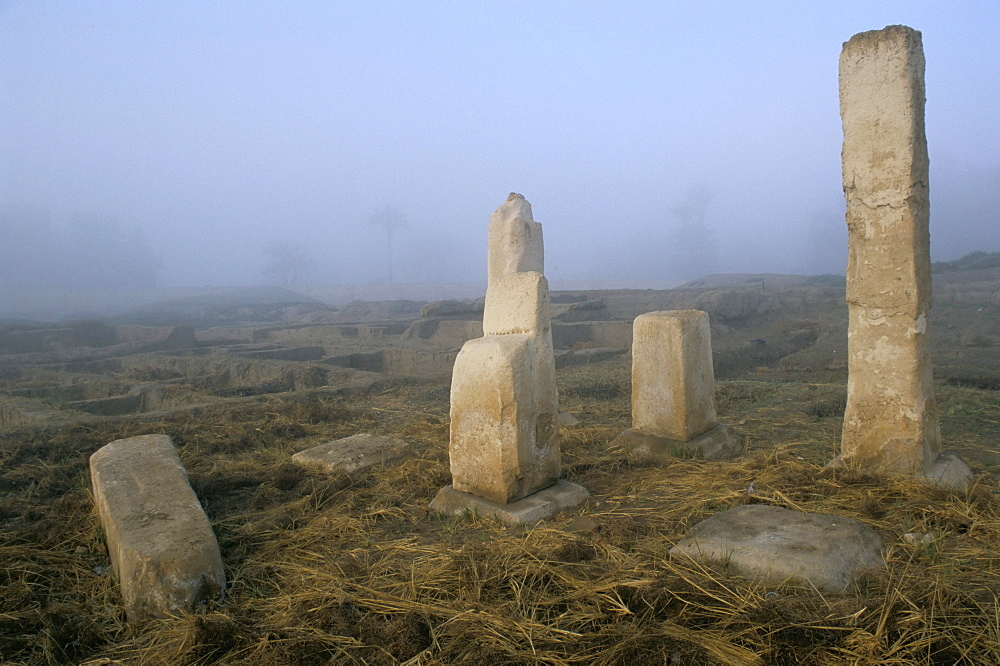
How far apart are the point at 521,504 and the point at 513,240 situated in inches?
126

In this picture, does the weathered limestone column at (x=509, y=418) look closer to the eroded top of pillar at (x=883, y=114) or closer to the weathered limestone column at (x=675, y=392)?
the weathered limestone column at (x=675, y=392)

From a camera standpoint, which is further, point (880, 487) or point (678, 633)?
point (880, 487)

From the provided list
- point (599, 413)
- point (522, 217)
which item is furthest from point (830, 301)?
point (522, 217)

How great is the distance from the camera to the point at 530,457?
420 cm

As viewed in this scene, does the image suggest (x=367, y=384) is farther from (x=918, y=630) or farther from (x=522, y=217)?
(x=918, y=630)

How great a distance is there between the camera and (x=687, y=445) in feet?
17.9

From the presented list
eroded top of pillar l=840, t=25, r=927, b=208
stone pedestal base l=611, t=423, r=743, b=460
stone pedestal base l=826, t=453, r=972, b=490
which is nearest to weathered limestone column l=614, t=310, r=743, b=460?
stone pedestal base l=611, t=423, r=743, b=460

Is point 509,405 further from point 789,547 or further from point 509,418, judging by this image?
point 789,547

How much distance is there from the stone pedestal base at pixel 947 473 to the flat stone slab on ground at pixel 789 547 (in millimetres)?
1133

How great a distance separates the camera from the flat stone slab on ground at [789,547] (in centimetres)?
292

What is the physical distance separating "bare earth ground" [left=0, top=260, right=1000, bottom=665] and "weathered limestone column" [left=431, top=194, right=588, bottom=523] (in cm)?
22

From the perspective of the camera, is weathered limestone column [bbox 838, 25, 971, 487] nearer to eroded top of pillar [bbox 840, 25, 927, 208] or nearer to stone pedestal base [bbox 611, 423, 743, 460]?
eroded top of pillar [bbox 840, 25, 927, 208]

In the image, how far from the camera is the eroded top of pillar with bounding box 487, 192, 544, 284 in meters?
6.57

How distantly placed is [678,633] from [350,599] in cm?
146
